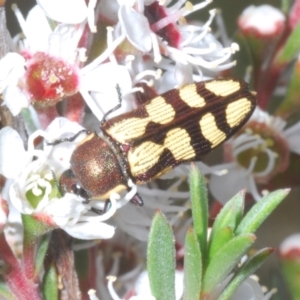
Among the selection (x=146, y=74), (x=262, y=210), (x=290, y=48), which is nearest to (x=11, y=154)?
(x=146, y=74)

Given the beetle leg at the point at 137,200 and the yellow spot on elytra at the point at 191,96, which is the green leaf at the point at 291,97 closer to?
the yellow spot on elytra at the point at 191,96

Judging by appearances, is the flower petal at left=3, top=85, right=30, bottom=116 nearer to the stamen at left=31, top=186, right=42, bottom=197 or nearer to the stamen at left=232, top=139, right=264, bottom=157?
the stamen at left=31, top=186, right=42, bottom=197

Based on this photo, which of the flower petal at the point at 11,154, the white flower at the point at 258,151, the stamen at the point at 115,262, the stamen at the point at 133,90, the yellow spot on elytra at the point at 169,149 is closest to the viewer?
the flower petal at the point at 11,154

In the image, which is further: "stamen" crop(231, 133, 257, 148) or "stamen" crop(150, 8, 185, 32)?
"stamen" crop(231, 133, 257, 148)

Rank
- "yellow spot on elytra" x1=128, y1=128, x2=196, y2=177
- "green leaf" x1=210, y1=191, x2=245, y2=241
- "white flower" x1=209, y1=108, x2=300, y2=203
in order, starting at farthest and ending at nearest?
"white flower" x1=209, y1=108, x2=300, y2=203 < "yellow spot on elytra" x1=128, y1=128, x2=196, y2=177 < "green leaf" x1=210, y1=191, x2=245, y2=241

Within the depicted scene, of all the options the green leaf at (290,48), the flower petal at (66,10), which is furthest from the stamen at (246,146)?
the flower petal at (66,10)

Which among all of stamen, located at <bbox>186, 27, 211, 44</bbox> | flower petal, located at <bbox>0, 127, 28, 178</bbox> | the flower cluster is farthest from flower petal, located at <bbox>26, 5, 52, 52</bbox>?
stamen, located at <bbox>186, 27, 211, 44</bbox>

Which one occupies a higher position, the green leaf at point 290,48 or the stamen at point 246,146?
the green leaf at point 290,48

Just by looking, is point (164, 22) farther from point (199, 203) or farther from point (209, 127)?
→ point (199, 203)
